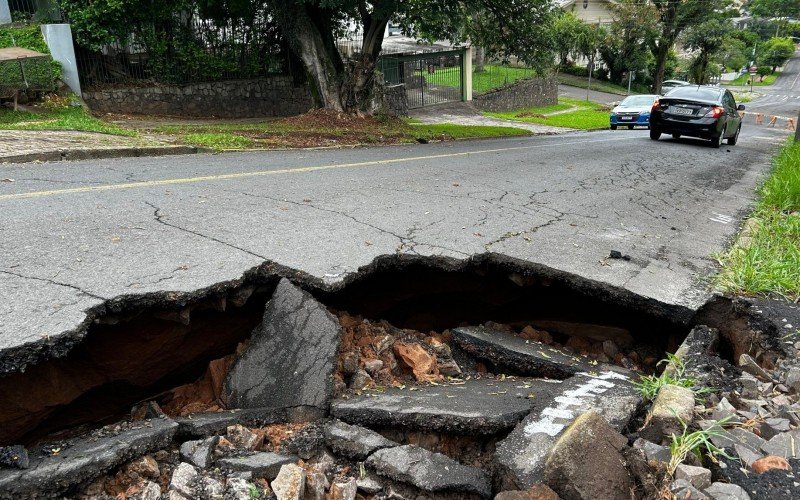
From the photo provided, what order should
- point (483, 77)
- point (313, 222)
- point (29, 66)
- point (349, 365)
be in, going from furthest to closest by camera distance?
point (483, 77) < point (29, 66) < point (313, 222) < point (349, 365)

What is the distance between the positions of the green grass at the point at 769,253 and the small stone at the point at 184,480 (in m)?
3.53

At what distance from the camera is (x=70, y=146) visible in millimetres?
9250

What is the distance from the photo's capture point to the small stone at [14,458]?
8.38 feet

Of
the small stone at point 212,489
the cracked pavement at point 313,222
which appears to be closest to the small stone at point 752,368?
the cracked pavement at point 313,222

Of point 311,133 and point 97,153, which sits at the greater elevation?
point 97,153

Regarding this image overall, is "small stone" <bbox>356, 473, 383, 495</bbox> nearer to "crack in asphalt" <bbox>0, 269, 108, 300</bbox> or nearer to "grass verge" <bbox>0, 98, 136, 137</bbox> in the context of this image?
"crack in asphalt" <bbox>0, 269, 108, 300</bbox>

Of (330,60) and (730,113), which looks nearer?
(330,60)

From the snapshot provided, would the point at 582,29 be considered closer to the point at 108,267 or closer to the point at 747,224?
the point at 747,224

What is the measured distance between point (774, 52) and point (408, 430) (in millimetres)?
102642

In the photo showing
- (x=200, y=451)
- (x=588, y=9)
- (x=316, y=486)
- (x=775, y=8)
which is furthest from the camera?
(x=775, y=8)

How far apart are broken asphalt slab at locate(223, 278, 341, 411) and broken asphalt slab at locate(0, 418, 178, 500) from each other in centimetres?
52

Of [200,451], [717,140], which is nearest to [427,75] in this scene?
[717,140]

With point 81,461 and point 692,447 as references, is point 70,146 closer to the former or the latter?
point 81,461

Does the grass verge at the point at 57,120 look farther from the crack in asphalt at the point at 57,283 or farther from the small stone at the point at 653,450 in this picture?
the small stone at the point at 653,450
